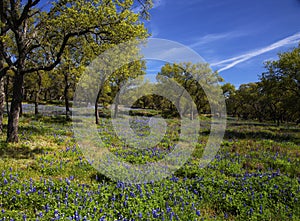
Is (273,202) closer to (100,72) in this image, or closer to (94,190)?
(94,190)

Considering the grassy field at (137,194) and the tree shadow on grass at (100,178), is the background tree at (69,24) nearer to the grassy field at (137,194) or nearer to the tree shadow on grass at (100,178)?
the grassy field at (137,194)

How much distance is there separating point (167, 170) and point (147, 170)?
0.82m

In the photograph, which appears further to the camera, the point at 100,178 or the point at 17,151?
the point at 17,151

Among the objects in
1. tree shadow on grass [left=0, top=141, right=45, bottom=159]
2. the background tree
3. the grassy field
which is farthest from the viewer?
the background tree

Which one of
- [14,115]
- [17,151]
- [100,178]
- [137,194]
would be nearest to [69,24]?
[14,115]

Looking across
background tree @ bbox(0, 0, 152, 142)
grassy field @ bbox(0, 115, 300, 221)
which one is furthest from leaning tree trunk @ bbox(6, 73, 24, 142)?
grassy field @ bbox(0, 115, 300, 221)

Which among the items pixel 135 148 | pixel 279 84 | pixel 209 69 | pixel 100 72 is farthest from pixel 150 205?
pixel 209 69

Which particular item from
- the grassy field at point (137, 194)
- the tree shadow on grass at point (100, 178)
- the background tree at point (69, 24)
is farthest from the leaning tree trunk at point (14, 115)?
the tree shadow on grass at point (100, 178)

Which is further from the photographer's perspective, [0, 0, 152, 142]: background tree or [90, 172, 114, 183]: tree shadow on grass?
[0, 0, 152, 142]: background tree

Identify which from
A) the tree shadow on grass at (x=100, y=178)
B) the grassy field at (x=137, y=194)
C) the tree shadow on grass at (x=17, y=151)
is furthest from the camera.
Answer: the tree shadow on grass at (x=17, y=151)

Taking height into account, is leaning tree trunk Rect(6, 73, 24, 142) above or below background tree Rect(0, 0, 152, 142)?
below

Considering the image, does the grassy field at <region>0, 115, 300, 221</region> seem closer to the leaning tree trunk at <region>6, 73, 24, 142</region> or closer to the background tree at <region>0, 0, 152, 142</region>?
the leaning tree trunk at <region>6, 73, 24, 142</region>

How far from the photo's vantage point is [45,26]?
12.3 m

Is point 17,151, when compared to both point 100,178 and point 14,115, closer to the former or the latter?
point 14,115
